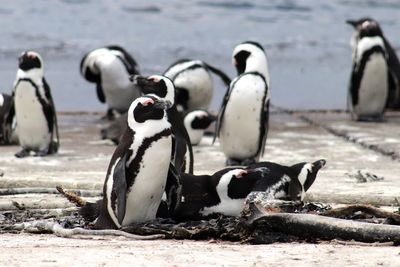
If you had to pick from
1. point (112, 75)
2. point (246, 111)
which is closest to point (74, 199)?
point (246, 111)

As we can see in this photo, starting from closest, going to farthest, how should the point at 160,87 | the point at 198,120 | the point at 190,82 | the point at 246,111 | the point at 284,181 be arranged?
1. the point at 284,181
2. the point at 160,87
3. the point at 246,111
4. the point at 198,120
5. the point at 190,82

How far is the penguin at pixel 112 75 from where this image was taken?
12641 millimetres

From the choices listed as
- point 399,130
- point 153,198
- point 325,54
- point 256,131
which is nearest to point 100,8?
point 325,54

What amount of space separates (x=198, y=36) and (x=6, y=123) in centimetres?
1462

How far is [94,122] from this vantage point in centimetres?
1256

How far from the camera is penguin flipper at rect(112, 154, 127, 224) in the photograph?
18.9ft

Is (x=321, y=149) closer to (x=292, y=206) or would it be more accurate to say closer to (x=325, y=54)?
(x=292, y=206)

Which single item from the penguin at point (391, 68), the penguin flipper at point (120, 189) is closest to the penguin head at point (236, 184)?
the penguin flipper at point (120, 189)

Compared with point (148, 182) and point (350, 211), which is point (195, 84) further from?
point (350, 211)

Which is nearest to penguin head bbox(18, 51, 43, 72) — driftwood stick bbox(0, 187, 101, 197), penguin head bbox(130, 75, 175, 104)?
penguin head bbox(130, 75, 175, 104)

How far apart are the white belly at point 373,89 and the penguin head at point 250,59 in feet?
11.7

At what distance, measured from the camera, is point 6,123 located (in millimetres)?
10227

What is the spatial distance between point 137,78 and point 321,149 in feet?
9.03

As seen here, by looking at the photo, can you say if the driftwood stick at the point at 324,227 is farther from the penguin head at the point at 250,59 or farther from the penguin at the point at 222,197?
the penguin head at the point at 250,59
